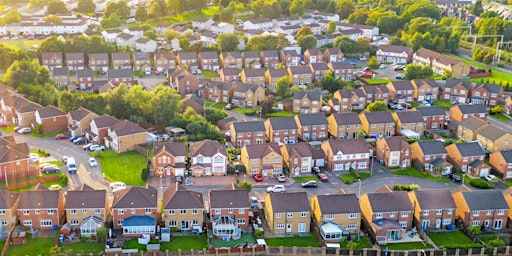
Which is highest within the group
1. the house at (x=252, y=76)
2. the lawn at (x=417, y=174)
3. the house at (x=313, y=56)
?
the house at (x=313, y=56)

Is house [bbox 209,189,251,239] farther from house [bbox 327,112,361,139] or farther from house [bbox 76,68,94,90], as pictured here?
house [bbox 76,68,94,90]

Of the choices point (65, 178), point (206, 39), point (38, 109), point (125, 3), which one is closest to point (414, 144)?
point (65, 178)

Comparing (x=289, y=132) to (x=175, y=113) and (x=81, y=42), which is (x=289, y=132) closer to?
(x=175, y=113)

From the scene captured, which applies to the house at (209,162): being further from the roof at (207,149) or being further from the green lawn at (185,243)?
the green lawn at (185,243)

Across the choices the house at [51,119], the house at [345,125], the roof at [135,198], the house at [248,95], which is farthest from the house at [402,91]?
the roof at [135,198]

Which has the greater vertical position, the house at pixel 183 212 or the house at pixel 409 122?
the house at pixel 409 122

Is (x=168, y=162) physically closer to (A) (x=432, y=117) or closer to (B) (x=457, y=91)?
(A) (x=432, y=117)
